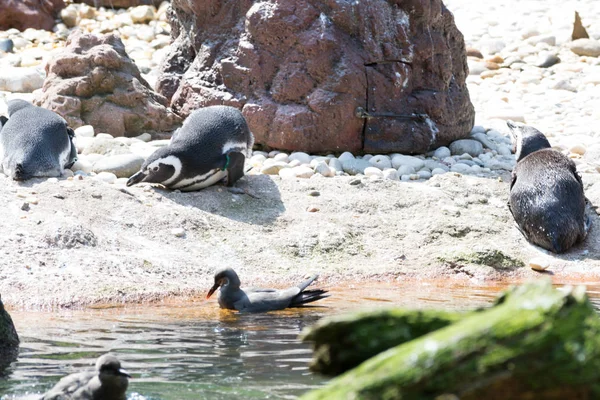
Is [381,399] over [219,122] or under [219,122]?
over

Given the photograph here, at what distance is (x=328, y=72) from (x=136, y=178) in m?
2.88

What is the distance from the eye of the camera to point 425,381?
8.38ft

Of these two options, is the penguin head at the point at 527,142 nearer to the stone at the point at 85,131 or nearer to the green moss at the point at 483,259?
the green moss at the point at 483,259

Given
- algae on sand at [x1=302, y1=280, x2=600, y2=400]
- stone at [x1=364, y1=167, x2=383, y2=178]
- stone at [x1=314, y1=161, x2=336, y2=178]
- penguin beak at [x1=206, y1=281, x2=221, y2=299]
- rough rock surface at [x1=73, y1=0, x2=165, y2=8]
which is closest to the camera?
algae on sand at [x1=302, y1=280, x2=600, y2=400]

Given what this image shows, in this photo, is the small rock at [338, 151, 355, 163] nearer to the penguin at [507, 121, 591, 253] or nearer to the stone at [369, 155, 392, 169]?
the stone at [369, 155, 392, 169]

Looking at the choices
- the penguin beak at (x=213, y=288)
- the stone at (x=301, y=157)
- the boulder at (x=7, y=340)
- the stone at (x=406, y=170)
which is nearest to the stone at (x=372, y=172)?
the stone at (x=406, y=170)

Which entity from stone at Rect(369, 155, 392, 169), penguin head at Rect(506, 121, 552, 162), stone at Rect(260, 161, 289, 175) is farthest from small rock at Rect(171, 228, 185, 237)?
penguin head at Rect(506, 121, 552, 162)

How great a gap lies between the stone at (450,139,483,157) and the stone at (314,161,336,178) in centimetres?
205

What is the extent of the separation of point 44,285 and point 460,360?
16.6ft

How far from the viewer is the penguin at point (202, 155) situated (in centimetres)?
912

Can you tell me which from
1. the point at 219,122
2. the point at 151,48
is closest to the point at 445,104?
the point at 219,122

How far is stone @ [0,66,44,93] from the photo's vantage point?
43.0 feet

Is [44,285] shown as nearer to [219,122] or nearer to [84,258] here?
[84,258]

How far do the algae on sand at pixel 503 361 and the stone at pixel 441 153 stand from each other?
8.70 metres
